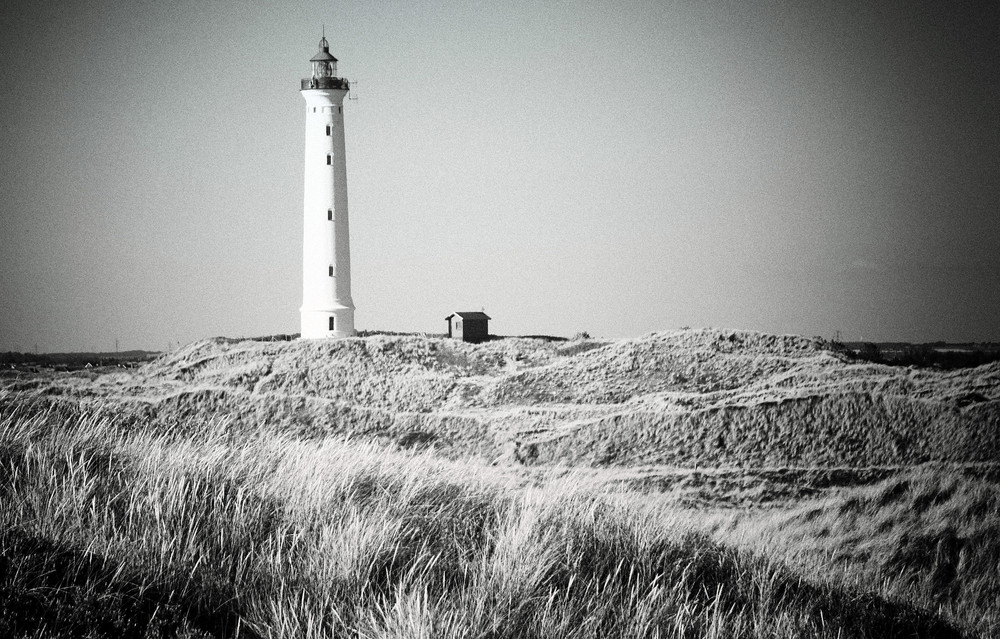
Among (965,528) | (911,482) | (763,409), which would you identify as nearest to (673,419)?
(763,409)

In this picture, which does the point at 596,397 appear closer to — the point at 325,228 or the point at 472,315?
the point at 472,315

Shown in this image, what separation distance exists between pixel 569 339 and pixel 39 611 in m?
30.2

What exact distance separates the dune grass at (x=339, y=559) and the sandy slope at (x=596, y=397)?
9.46 meters

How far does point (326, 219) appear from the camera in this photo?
1337 inches

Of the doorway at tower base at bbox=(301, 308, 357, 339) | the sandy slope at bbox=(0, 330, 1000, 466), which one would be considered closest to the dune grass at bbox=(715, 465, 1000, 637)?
the sandy slope at bbox=(0, 330, 1000, 466)

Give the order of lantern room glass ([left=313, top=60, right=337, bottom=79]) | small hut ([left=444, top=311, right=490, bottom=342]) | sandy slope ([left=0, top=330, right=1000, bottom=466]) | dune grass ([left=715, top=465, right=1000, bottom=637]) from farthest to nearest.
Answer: lantern room glass ([left=313, top=60, right=337, bottom=79]) → small hut ([left=444, top=311, right=490, bottom=342]) → sandy slope ([left=0, top=330, right=1000, bottom=466]) → dune grass ([left=715, top=465, right=1000, bottom=637])

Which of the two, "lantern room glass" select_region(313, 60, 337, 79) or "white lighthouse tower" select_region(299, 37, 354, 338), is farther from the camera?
"lantern room glass" select_region(313, 60, 337, 79)

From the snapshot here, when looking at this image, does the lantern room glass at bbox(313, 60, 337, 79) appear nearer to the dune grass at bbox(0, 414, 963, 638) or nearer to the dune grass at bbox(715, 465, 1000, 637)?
the dune grass at bbox(715, 465, 1000, 637)

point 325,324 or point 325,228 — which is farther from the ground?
point 325,228

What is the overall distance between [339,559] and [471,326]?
28.3 m

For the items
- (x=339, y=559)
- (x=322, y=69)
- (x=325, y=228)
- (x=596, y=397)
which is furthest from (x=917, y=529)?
(x=322, y=69)

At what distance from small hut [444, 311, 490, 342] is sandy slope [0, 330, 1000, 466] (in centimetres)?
144

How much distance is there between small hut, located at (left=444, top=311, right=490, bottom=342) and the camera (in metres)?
33.5

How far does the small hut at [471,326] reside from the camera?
33.5 metres
